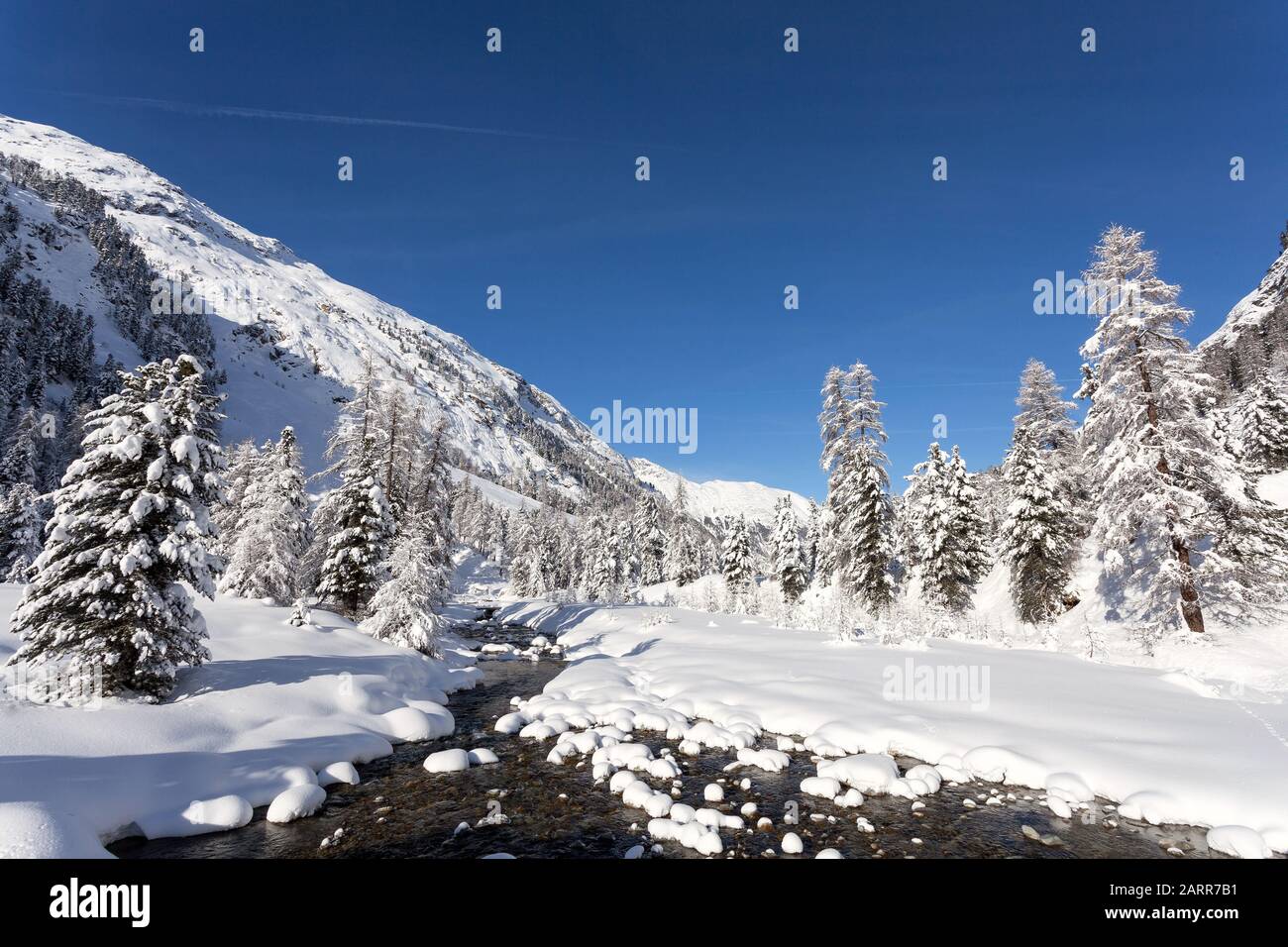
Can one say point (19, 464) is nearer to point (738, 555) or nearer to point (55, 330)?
point (738, 555)

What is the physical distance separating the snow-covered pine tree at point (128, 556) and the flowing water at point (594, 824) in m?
4.86

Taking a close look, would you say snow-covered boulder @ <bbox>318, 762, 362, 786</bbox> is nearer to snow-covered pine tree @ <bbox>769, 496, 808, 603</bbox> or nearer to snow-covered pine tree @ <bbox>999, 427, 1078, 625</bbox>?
snow-covered pine tree @ <bbox>999, 427, 1078, 625</bbox>

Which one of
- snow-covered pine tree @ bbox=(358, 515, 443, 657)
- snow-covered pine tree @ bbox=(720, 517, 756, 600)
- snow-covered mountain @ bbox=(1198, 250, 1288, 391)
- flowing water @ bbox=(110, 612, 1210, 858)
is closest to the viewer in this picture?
flowing water @ bbox=(110, 612, 1210, 858)

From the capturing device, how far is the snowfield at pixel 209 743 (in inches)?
320

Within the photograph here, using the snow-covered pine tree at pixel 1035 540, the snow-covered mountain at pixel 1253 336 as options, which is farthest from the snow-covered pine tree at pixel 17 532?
the snow-covered mountain at pixel 1253 336

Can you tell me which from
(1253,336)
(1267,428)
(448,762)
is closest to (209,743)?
(448,762)

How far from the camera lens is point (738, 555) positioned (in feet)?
176

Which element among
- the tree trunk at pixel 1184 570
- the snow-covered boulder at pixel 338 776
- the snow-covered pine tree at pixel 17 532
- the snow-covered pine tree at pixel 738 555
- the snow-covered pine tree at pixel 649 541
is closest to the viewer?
the snow-covered boulder at pixel 338 776

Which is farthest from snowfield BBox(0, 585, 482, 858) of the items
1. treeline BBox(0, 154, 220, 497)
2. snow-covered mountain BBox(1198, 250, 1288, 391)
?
snow-covered mountain BBox(1198, 250, 1288, 391)

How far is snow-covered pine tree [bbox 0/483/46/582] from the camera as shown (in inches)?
1334

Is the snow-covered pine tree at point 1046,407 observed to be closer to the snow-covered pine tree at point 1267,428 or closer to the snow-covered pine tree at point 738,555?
the snow-covered pine tree at point 1267,428

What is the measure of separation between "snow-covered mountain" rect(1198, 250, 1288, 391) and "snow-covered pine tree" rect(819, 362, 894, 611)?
5023cm

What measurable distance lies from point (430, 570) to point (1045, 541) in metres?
31.8

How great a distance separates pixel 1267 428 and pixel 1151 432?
2632 cm
